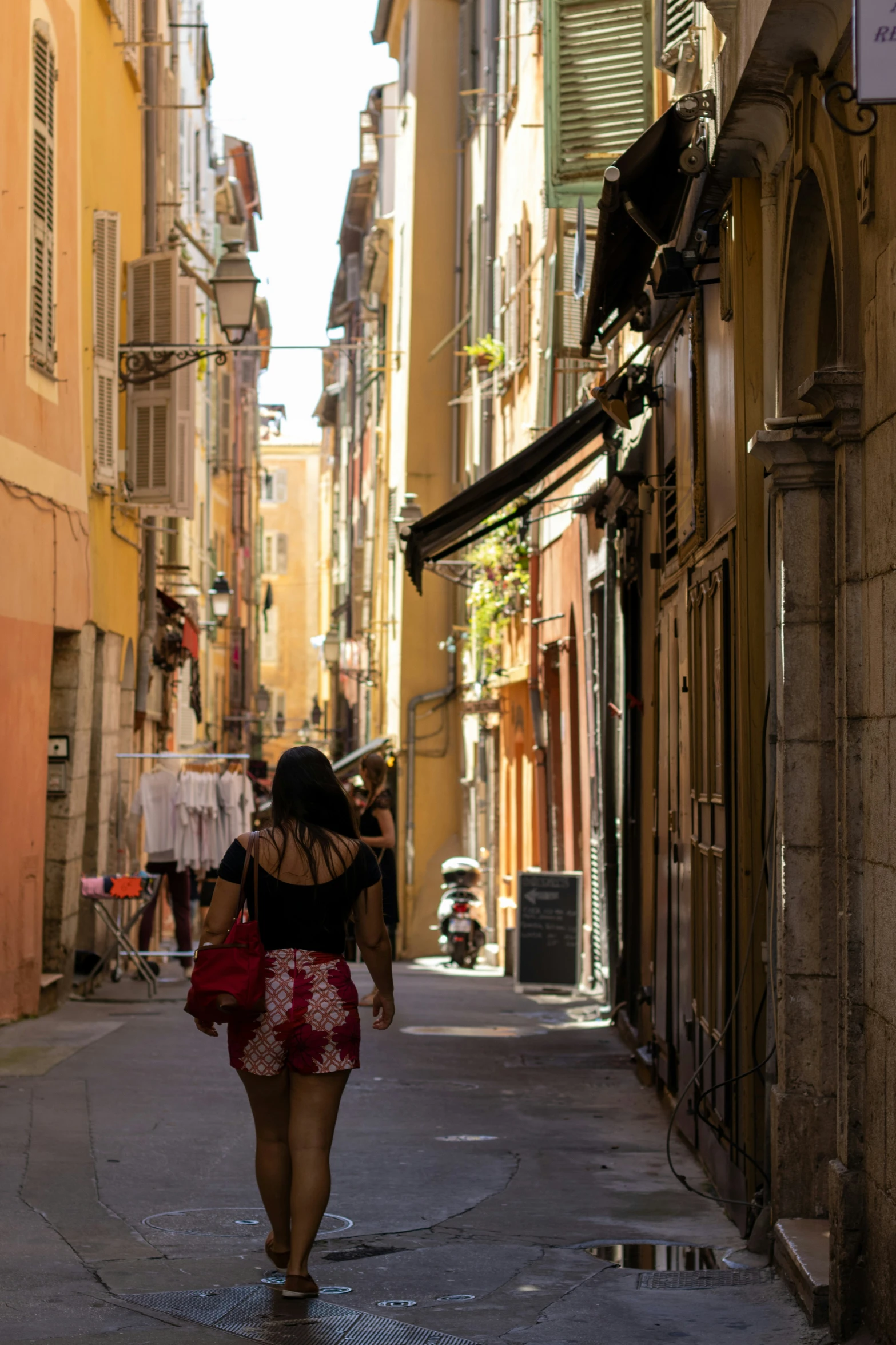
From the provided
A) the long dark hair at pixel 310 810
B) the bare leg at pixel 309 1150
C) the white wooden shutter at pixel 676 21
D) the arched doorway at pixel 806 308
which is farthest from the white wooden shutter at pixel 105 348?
the bare leg at pixel 309 1150

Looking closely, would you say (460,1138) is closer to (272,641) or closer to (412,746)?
(412,746)

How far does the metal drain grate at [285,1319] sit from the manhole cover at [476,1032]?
6.73m

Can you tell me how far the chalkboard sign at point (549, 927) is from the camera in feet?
52.1

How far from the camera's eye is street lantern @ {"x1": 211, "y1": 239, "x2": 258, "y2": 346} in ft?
55.0

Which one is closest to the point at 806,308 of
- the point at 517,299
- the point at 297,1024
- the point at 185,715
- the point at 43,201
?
the point at 297,1024

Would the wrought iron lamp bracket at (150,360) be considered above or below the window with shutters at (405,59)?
below

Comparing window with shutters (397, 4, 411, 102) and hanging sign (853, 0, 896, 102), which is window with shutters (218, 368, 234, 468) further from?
hanging sign (853, 0, 896, 102)

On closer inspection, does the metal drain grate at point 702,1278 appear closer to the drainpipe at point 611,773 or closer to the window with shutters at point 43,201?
the drainpipe at point 611,773

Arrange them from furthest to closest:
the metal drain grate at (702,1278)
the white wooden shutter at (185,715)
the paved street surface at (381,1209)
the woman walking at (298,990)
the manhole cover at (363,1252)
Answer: the white wooden shutter at (185,715) → the manhole cover at (363,1252) → the metal drain grate at (702,1278) → the woman walking at (298,990) → the paved street surface at (381,1209)

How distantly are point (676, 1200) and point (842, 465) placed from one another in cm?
341

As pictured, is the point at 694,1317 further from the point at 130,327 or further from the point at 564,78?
the point at 130,327

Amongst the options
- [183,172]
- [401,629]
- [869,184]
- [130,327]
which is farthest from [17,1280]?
[183,172]

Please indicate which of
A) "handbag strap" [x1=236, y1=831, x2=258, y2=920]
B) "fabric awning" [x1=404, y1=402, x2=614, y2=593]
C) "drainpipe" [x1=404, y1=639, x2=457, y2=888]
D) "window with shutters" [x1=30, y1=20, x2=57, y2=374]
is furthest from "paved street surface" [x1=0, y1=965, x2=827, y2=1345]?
"drainpipe" [x1=404, y1=639, x2=457, y2=888]

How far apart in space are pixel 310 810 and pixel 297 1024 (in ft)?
2.10
